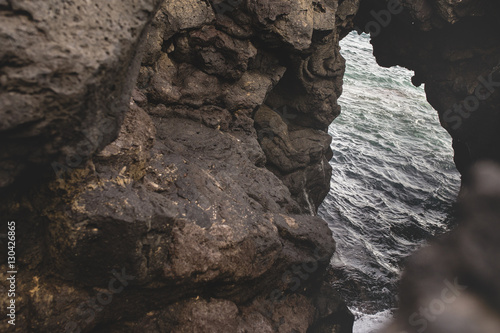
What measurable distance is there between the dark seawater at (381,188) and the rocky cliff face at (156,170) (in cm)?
251

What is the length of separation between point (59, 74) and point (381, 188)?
14.2 m

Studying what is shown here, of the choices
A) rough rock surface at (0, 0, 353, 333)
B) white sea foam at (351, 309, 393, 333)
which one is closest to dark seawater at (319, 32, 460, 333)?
white sea foam at (351, 309, 393, 333)

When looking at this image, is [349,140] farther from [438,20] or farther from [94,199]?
[94,199]

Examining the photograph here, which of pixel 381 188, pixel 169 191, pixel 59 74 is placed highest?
pixel 59 74

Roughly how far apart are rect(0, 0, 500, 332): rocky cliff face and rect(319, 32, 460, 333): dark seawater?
98.9 inches

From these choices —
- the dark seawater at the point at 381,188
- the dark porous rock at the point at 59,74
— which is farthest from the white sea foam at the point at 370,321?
the dark porous rock at the point at 59,74

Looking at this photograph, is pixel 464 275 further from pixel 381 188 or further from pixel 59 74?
pixel 59 74

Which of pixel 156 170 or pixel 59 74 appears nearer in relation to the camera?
pixel 59 74

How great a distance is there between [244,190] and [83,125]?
11.0 feet

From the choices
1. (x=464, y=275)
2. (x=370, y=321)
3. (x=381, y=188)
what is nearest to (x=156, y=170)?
(x=370, y=321)

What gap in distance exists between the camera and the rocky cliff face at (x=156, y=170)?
10.5 ft

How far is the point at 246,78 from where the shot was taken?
7.65m

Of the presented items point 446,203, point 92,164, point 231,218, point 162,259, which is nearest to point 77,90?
point 92,164

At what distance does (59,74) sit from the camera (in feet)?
10.2
